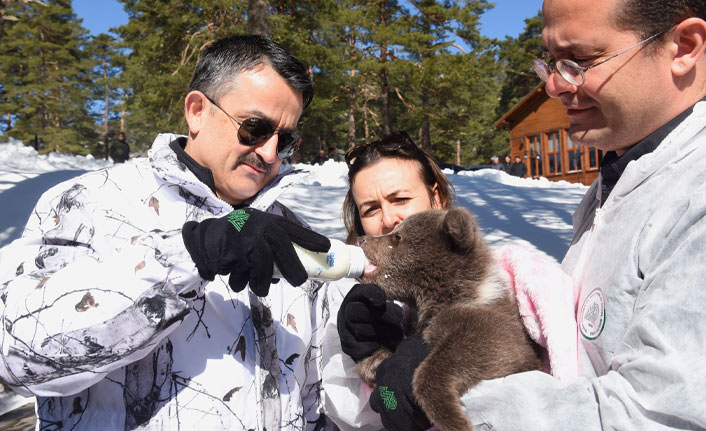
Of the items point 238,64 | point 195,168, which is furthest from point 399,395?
point 238,64

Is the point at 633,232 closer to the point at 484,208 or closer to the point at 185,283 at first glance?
the point at 185,283

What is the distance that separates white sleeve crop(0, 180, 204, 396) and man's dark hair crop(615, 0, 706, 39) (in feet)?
5.98

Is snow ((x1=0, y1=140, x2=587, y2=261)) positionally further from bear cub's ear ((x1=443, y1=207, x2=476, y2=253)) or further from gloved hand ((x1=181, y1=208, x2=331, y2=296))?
gloved hand ((x1=181, y1=208, x2=331, y2=296))

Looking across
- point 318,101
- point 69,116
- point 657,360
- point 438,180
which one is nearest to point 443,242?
point 438,180

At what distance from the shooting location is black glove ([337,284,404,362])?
2.39 metres

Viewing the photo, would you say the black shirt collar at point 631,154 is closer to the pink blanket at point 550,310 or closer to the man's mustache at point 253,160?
the pink blanket at point 550,310

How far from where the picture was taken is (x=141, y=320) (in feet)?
5.76

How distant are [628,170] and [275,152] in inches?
68.2

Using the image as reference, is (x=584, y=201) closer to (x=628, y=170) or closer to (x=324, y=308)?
(x=628, y=170)

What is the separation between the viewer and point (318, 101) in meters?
25.8

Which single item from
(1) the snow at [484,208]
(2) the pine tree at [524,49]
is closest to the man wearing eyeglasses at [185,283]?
(1) the snow at [484,208]

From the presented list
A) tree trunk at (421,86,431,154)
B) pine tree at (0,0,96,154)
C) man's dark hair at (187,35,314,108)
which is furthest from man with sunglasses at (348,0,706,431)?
pine tree at (0,0,96,154)

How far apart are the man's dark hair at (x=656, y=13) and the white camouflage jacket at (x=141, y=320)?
1717mm

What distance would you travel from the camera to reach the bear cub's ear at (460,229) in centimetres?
261
